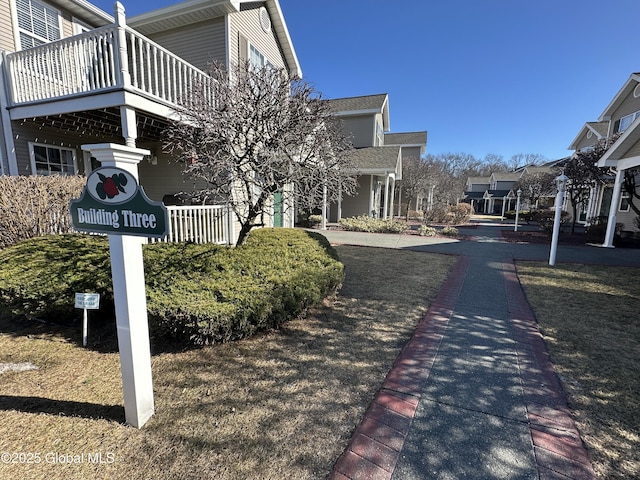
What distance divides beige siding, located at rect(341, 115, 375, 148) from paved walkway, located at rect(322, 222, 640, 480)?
61.9 ft

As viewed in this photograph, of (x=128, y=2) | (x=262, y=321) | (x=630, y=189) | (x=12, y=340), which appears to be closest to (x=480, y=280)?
(x=262, y=321)

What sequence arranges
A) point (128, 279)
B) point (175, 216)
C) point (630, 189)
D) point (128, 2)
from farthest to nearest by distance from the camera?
point (630, 189) → point (128, 2) → point (175, 216) → point (128, 279)

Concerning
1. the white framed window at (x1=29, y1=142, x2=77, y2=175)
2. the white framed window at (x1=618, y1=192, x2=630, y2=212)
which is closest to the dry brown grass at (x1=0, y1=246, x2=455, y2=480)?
the white framed window at (x1=29, y1=142, x2=77, y2=175)

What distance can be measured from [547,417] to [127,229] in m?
3.70

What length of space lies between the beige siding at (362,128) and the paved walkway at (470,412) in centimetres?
1888

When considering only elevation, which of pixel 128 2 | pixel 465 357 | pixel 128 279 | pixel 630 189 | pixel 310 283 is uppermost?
pixel 128 2

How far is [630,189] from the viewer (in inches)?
463

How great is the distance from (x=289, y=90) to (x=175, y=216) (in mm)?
3831

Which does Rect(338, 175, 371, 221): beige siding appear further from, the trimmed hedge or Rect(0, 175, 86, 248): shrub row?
Rect(0, 175, 86, 248): shrub row

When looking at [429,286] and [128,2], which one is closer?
[429,286]

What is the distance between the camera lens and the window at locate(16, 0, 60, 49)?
7930 millimetres

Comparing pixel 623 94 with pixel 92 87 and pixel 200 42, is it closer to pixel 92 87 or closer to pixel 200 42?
pixel 200 42

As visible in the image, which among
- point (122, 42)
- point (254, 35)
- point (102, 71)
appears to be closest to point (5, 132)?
point (102, 71)

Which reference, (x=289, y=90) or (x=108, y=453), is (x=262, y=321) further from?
(x=289, y=90)
